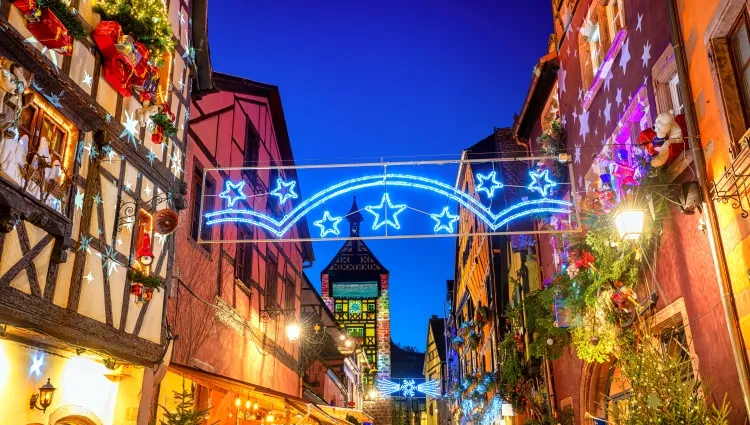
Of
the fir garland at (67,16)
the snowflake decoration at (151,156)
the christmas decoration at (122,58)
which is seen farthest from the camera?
the snowflake decoration at (151,156)

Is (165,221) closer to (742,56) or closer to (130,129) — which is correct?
(130,129)

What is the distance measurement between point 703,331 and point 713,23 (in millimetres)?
3185

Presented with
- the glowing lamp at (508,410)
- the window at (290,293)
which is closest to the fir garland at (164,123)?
the glowing lamp at (508,410)

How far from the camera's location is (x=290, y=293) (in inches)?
821

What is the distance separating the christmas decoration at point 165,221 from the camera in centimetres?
912

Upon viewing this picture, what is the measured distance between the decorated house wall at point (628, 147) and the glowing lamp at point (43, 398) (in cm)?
713

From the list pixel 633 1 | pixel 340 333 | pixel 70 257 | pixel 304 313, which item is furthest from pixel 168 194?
pixel 340 333

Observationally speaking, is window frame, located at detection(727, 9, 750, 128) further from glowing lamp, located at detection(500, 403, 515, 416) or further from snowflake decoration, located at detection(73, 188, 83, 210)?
glowing lamp, located at detection(500, 403, 515, 416)

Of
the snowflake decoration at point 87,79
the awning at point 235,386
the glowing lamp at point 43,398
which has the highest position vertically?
the snowflake decoration at point 87,79

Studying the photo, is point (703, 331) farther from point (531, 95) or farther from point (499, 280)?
point (499, 280)

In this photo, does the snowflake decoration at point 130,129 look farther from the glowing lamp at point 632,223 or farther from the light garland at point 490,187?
the glowing lamp at point 632,223

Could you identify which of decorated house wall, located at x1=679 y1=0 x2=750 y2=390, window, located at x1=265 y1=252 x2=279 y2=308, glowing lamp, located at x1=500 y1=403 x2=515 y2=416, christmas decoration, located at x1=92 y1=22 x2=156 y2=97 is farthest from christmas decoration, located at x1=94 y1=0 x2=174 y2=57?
glowing lamp, located at x1=500 y1=403 x2=515 y2=416

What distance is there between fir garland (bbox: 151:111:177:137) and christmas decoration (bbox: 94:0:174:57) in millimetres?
853

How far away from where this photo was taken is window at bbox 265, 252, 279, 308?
17.3 metres
